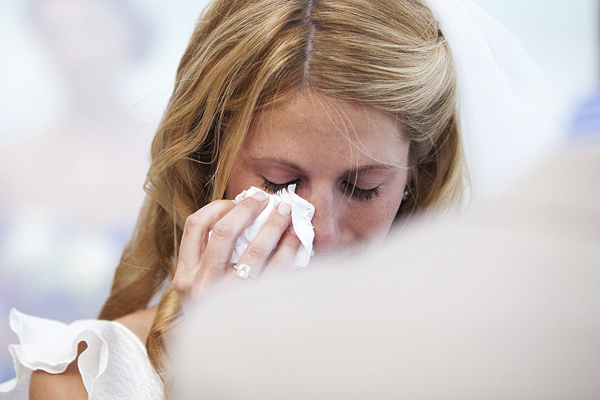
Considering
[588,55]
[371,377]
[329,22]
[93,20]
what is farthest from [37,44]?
[371,377]

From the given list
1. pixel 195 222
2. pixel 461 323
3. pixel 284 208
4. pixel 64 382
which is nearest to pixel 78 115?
pixel 64 382

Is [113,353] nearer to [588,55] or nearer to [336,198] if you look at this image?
[336,198]

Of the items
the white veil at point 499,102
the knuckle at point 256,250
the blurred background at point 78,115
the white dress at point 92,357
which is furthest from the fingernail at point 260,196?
the blurred background at point 78,115

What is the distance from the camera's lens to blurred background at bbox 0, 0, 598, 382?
236 cm

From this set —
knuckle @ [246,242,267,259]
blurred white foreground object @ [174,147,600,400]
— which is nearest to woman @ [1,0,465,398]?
knuckle @ [246,242,267,259]

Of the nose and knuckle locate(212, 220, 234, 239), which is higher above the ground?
the nose

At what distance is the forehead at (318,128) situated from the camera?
1.23 m

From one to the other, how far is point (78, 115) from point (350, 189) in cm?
152

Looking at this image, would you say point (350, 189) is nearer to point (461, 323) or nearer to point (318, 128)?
point (318, 128)

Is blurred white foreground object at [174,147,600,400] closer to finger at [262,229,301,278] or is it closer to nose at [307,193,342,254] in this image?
finger at [262,229,301,278]

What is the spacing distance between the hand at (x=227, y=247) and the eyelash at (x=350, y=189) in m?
0.06

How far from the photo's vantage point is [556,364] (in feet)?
1.43

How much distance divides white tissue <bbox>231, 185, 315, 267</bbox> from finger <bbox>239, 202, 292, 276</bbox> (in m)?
0.02

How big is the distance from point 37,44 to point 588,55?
2.16 m
